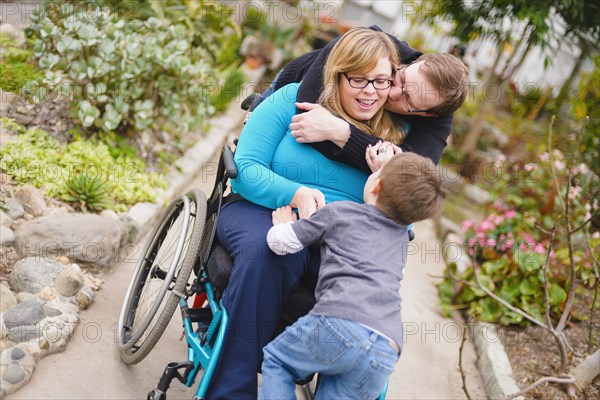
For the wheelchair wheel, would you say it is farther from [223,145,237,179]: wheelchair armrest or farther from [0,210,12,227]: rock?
[0,210,12,227]: rock

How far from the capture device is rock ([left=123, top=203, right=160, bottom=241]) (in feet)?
10.0

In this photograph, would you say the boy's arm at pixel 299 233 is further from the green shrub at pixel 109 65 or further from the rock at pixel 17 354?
the green shrub at pixel 109 65

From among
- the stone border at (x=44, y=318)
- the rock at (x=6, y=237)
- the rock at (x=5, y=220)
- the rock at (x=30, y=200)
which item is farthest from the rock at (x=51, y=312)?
the rock at (x=30, y=200)

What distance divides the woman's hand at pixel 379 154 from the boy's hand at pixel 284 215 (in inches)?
11.9

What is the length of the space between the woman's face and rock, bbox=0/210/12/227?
1.48m

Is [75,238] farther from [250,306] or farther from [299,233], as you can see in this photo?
[299,233]

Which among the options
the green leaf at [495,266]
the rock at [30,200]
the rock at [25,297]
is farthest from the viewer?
the green leaf at [495,266]

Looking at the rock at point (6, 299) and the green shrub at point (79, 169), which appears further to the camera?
the green shrub at point (79, 169)

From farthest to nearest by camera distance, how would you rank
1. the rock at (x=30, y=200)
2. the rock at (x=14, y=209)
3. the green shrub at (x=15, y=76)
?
the green shrub at (x=15, y=76), the rock at (x=30, y=200), the rock at (x=14, y=209)

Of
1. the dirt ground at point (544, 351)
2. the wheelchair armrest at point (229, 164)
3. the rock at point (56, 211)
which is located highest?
the wheelchair armrest at point (229, 164)

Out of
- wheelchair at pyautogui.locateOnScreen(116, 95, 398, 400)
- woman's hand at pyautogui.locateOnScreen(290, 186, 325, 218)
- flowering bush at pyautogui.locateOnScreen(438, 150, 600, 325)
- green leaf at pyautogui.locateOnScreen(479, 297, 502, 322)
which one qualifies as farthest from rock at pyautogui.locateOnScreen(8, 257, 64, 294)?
green leaf at pyautogui.locateOnScreen(479, 297, 502, 322)

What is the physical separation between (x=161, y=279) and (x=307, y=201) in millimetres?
727

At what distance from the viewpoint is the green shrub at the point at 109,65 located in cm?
323

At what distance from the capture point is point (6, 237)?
2.49 m
